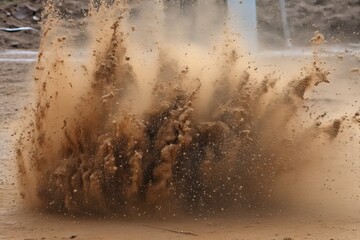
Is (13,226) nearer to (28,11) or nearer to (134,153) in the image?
(134,153)

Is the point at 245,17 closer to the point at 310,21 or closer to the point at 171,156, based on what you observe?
the point at 310,21

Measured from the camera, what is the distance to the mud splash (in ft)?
16.3

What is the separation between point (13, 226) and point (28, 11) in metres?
10.2

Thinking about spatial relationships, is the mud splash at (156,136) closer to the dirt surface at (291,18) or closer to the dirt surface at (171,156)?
the dirt surface at (171,156)

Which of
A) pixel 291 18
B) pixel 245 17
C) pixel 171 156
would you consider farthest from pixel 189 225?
pixel 291 18

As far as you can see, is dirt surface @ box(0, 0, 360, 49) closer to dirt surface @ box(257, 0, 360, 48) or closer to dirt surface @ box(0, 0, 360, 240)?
dirt surface @ box(257, 0, 360, 48)

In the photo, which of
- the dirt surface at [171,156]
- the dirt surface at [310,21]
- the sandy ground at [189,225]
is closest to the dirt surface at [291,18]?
the dirt surface at [310,21]

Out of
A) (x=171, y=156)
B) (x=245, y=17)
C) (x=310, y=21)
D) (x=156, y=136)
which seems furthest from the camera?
(x=310, y=21)

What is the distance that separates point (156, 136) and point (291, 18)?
411 inches

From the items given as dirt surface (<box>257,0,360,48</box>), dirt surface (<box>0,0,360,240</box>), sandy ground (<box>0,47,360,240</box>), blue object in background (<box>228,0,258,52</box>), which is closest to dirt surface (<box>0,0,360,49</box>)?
dirt surface (<box>257,0,360,48</box>)

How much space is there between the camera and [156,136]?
5.04 metres

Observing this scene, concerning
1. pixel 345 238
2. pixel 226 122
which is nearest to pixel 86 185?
pixel 226 122

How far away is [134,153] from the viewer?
4.92 meters

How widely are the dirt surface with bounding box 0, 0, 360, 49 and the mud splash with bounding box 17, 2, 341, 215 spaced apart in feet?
26.9
